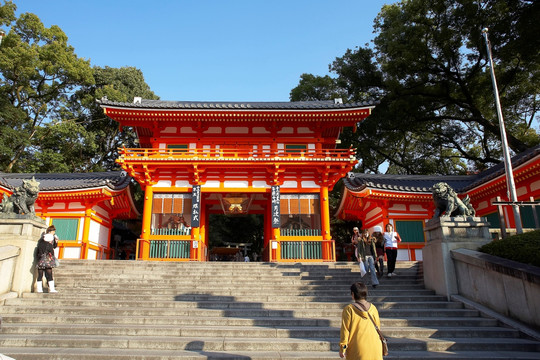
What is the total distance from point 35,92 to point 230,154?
697 inches

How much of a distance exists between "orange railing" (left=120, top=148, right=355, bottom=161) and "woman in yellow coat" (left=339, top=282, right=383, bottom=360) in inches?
462

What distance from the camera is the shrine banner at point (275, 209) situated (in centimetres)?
1502

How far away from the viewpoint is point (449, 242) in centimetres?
811

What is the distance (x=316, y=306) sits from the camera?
7.36m

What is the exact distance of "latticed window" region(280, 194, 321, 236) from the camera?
50.0 ft

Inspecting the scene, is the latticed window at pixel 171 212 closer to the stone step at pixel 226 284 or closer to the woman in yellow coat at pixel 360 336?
the stone step at pixel 226 284

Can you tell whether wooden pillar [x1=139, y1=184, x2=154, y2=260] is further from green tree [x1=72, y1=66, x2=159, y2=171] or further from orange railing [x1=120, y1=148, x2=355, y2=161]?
green tree [x1=72, y1=66, x2=159, y2=171]

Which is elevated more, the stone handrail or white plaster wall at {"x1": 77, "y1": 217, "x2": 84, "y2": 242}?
white plaster wall at {"x1": 77, "y1": 217, "x2": 84, "y2": 242}

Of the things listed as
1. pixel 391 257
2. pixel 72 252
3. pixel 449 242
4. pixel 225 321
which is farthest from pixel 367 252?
pixel 72 252

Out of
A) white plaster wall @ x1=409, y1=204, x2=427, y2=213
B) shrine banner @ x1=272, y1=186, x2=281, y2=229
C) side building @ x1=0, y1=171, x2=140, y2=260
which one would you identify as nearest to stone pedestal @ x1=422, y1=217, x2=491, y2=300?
shrine banner @ x1=272, y1=186, x2=281, y2=229

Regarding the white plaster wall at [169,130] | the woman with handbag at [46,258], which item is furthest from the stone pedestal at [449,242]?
the white plaster wall at [169,130]

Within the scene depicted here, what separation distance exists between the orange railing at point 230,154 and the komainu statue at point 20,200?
624 cm

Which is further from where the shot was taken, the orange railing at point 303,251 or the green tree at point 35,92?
the green tree at point 35,92

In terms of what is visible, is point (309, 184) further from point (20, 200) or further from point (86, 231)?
point (20, 200)
